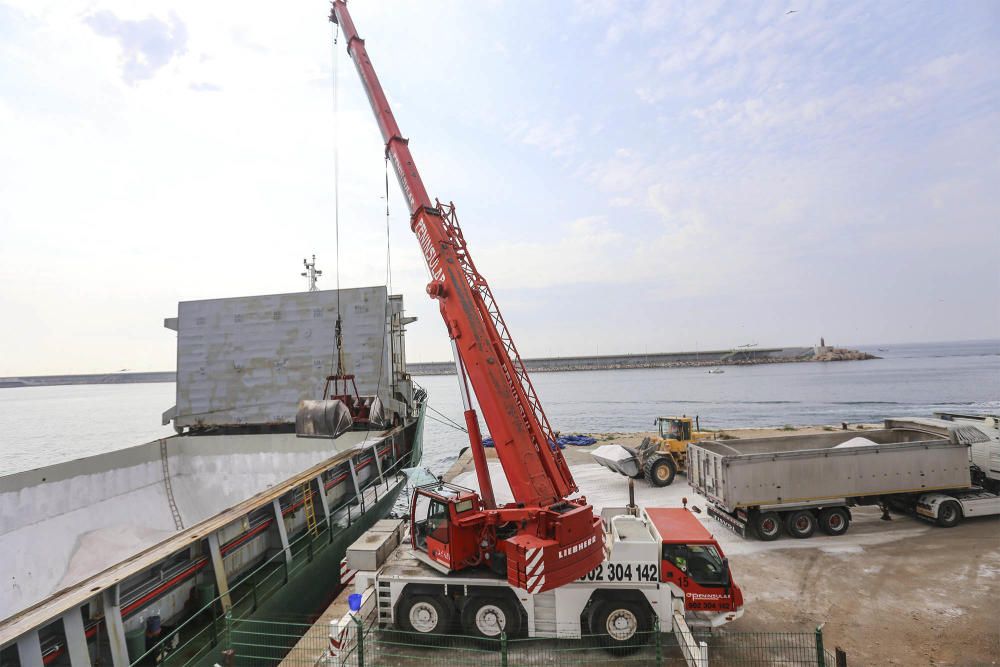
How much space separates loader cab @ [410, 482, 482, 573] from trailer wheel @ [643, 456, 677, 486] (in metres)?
10.3

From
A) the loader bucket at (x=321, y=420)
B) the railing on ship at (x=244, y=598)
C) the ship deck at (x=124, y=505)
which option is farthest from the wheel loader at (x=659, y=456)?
the loader bucket at (x=321, y=420)

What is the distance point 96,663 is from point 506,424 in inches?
225

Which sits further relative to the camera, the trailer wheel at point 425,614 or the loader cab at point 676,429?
the loader cab at point 676,429

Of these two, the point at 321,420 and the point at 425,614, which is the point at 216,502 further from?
the point at 425,614

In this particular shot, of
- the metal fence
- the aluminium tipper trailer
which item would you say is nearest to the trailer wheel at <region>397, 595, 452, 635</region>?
the metal fence

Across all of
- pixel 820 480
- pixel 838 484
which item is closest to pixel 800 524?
pixel 820 480

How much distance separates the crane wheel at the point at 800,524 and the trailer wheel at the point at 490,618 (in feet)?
26.0

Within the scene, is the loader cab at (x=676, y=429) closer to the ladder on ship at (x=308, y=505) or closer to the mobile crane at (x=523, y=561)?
the mobile crane at (x=523, y=561)

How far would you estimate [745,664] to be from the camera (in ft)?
22.5

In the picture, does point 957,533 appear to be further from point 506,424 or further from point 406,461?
point 406,461

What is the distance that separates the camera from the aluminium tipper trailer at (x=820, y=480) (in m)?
11.2

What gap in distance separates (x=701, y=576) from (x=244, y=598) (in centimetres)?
726

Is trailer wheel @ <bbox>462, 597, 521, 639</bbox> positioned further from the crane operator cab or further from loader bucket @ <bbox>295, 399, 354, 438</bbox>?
loader bucket @ <bbox>295, 399, 354, 438</bbox>

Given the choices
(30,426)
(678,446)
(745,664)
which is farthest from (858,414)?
(30,426)
